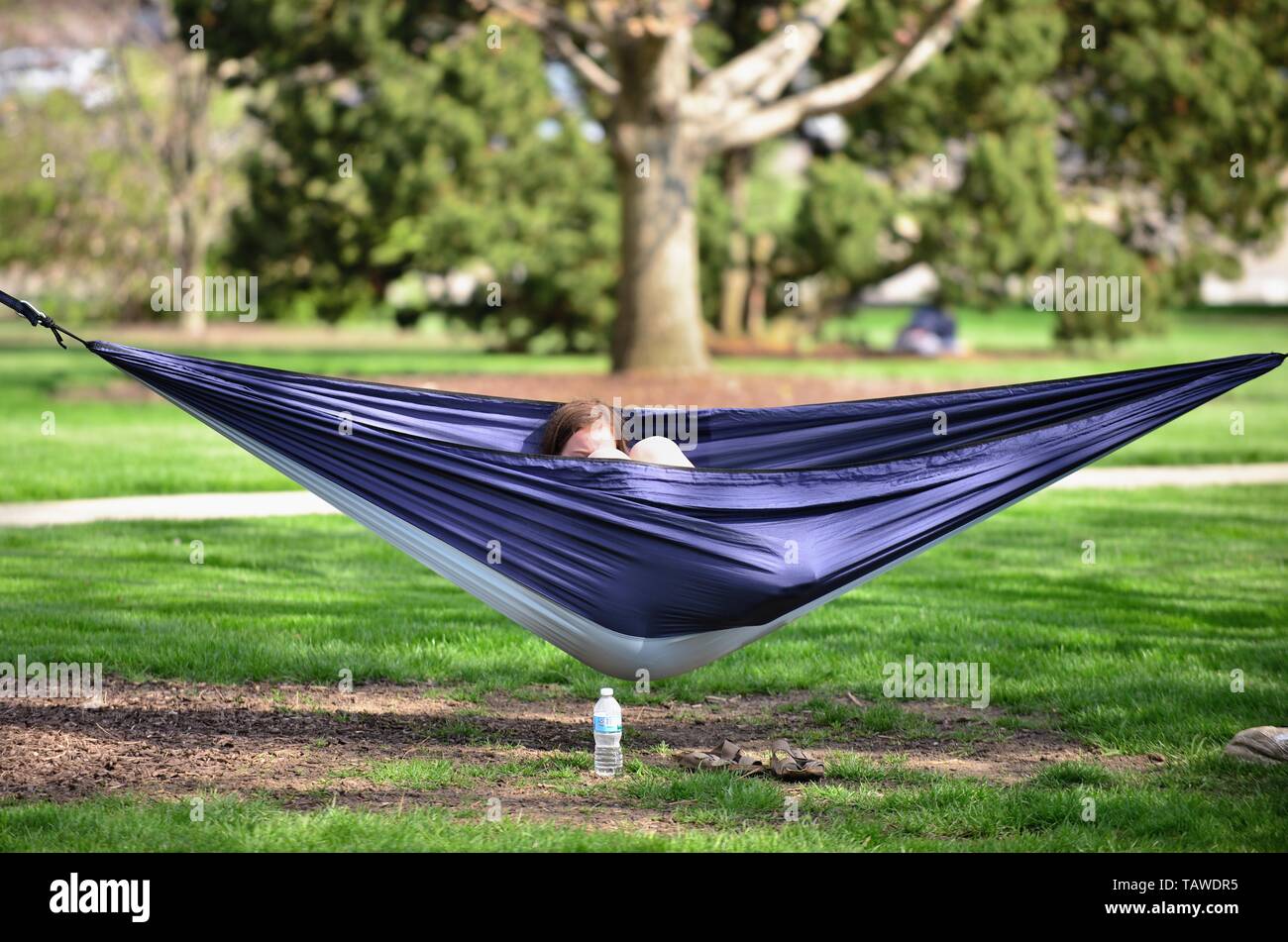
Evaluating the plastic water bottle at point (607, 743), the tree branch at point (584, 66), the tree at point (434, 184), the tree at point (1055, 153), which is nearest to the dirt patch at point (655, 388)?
the tree branch at point (584, 66)

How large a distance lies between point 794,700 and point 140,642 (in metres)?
2.26

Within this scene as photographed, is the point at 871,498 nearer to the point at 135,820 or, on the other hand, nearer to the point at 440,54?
the point at 135,820

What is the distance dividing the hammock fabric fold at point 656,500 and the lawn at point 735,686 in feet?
1.49

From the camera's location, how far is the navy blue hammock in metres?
3.74

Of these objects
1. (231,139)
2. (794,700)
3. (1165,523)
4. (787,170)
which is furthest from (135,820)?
(787,170)

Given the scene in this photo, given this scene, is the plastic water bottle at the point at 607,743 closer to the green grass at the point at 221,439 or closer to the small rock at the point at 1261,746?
the small rock at the point at 1261,746

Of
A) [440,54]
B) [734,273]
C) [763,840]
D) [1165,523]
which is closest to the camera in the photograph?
[763,840]

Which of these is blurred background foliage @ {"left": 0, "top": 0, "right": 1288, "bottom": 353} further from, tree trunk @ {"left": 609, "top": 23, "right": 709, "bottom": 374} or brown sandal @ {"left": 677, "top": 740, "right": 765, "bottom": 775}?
brown sandal @ {"left": 677, "top": 740, "right": 765, "bottom": 775}

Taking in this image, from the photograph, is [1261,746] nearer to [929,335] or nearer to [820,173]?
[820,173]

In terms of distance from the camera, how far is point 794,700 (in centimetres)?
464

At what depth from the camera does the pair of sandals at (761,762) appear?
380 cm

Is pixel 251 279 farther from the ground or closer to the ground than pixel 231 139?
closer to the ground

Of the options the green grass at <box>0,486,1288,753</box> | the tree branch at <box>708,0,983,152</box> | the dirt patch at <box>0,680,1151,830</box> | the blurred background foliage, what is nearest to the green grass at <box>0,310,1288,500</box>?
the blurred background foliage

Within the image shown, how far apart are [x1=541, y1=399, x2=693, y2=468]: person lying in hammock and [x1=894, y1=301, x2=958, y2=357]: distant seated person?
49.9ft
